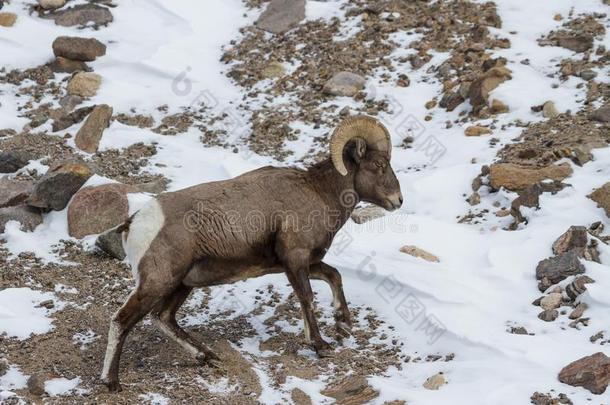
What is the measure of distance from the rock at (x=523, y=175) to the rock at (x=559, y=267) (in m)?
2.05

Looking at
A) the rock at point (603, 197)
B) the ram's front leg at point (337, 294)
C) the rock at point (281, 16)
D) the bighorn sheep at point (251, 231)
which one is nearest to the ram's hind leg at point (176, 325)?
the bighorn sheep at point (251, 231)

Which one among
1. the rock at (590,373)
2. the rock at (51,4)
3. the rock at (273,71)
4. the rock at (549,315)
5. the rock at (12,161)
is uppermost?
the rock at (590,373)

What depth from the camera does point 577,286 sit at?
952cm

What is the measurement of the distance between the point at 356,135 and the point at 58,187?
198 inches

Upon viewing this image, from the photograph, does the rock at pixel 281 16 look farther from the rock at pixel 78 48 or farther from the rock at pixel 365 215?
the rock at pixel 365 215

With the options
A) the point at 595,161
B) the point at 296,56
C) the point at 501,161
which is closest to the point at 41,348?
the point at 501,161

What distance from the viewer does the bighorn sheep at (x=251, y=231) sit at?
8.65 m

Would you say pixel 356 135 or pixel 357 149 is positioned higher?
pixel 356 135

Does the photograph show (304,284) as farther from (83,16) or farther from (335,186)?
(83,16)

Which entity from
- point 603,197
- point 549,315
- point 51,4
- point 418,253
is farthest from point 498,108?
point 51,4

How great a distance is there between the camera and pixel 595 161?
12344 millimetres

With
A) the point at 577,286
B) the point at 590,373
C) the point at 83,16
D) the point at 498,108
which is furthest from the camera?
the point at 83,16

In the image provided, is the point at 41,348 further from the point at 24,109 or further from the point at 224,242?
the point at 24,109

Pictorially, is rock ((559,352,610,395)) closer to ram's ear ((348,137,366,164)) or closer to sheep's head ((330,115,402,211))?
sheep's head ((330,115,402,211))
